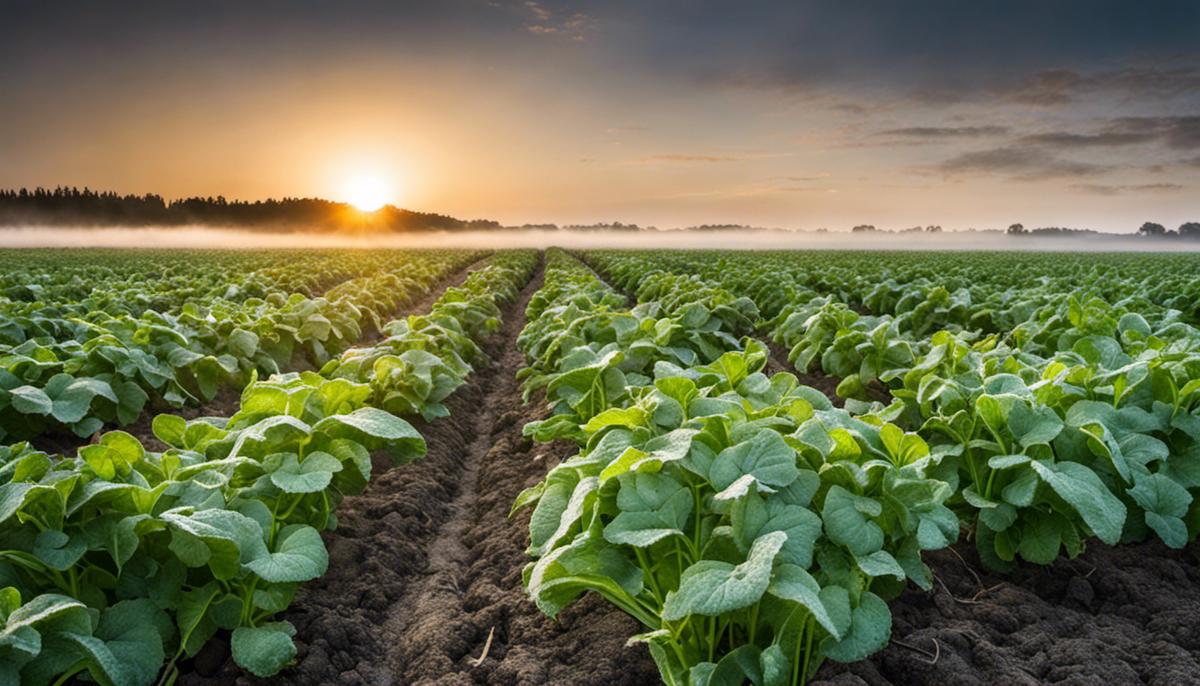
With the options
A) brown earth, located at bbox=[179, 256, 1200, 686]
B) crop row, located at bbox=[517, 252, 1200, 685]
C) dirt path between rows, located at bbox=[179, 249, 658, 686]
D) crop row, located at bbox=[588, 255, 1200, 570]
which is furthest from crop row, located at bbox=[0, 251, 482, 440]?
crop row, located at bbox=[588, 255, 1200, 570]

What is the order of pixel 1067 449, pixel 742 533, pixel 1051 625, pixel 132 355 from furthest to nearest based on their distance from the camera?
1. pixel 132 355
2. pixel 1067 449
3. pixel 1051 625
4. pixel 742 533

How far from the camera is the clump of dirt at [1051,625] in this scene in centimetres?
267

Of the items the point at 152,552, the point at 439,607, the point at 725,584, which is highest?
the point at 725,584

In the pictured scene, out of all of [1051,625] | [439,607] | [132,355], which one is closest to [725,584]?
[1051,625]

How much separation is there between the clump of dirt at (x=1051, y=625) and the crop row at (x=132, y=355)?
4.60 meters

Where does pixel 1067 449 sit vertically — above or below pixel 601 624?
above

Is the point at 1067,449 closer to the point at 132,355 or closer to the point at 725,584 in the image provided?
the point at 725,584

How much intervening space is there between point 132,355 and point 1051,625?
243 inches

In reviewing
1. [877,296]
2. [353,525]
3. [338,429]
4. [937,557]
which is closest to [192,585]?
[338,429]

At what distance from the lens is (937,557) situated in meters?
3.58

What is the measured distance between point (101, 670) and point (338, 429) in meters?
1.41

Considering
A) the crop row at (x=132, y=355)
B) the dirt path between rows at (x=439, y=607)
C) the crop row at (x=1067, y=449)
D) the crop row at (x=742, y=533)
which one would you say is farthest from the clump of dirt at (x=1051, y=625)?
the crop row at (x=132, y=355)

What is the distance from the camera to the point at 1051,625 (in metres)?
3.06

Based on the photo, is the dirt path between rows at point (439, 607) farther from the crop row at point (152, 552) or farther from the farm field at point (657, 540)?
the crop row at point (152, 552)
